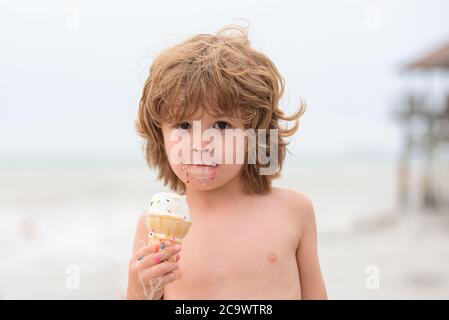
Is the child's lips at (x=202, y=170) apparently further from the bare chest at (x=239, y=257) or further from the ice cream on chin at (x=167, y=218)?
the bare chest at (x=239, y=257)

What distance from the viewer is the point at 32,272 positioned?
9.09m

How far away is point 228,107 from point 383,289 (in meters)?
6.48

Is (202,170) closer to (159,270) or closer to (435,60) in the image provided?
(159,270)

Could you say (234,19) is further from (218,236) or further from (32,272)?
(32,272)

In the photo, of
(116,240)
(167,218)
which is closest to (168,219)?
(167,218)

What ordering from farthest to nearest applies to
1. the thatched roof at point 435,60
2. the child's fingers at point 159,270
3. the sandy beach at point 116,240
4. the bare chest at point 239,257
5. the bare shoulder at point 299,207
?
the thatched roof at point 435,60
the sandy beach at point 116,240
the bare shoulder at point 299,207
the bare chest at point 239,257
the child's fingers at point 159,270

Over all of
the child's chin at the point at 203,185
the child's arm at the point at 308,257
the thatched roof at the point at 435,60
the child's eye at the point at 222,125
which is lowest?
the child's arm at the point at 308,257

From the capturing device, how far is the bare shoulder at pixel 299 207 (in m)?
2.17

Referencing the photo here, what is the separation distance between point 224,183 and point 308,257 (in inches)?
17.0

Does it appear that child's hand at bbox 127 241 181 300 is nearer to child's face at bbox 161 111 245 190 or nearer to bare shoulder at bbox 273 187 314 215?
child's face at bbox 161 111 245 190

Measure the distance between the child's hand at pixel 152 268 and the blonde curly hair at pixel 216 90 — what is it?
1.50 feet

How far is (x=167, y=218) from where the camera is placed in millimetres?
1912

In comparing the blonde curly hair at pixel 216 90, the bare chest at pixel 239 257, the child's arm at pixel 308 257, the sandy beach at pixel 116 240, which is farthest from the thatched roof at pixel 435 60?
the bare chest at pixel 239 257
